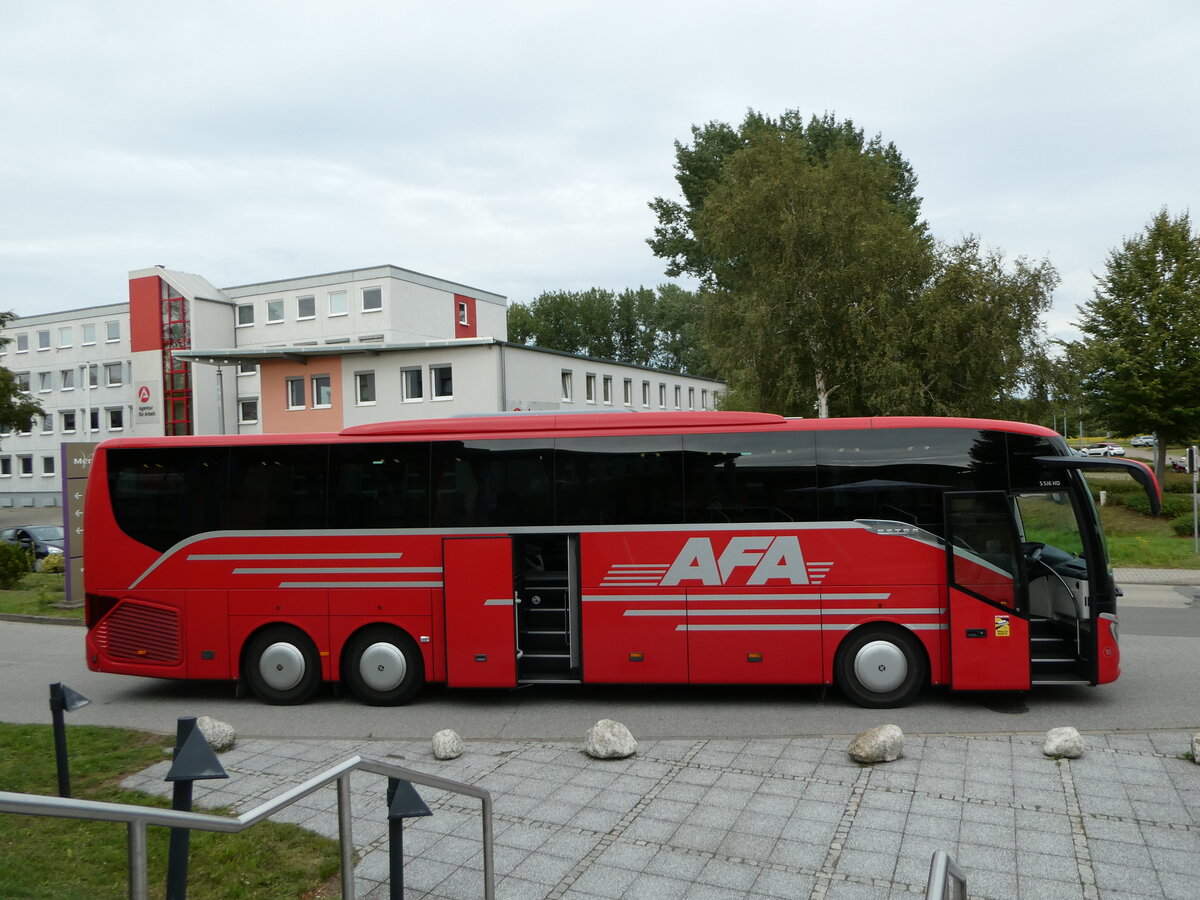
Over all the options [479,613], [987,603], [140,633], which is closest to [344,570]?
[479,613]

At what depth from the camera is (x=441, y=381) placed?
37031mm

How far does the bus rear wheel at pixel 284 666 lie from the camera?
10.7 metres

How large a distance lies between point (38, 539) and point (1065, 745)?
31576 millimetres

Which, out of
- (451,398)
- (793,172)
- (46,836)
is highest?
(793,172)

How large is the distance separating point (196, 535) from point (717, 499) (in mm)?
6065

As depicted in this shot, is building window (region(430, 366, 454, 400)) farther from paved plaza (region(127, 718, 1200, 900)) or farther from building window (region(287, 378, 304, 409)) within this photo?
paved plaza (region(127, 718, 1200, 900))

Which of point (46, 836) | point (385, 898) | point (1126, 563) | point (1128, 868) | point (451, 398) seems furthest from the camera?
point (451, 398)

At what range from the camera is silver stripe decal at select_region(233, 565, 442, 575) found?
1037 cm

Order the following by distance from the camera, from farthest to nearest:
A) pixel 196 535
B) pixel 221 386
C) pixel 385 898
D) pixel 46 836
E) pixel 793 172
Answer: pixel 221 386, pixel 793 172, pixel 196 535, pixel 385 898, pixel 46 836

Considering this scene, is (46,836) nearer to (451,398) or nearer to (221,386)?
(451,398)

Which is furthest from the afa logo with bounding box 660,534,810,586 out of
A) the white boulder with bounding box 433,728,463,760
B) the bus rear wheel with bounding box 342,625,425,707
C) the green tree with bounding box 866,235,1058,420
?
the green tree with bounding box 866,235,1058,420

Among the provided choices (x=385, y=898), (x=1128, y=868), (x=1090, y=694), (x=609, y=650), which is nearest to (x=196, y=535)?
(x=609, y=650)

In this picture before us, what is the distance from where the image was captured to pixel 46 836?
9.11 ft

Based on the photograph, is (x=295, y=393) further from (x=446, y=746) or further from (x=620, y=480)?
(x=446, y=746)
